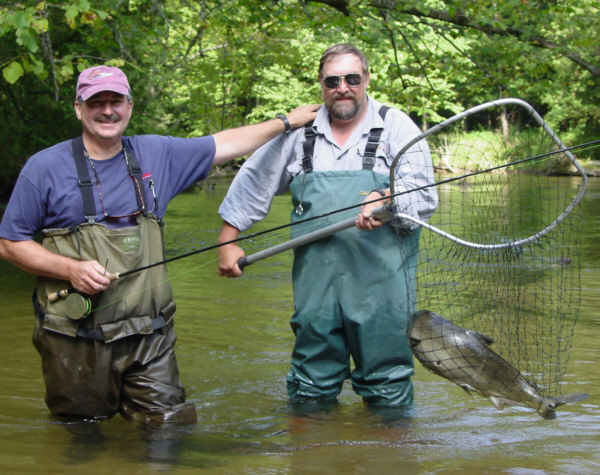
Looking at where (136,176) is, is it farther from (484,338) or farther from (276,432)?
(484,338)

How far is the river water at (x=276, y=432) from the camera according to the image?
4031mm

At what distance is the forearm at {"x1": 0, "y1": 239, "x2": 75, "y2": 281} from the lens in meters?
3.90

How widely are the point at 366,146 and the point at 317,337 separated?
3.42ft

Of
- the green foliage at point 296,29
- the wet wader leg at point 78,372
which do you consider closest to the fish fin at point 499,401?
the wet wader leg at point 78,372

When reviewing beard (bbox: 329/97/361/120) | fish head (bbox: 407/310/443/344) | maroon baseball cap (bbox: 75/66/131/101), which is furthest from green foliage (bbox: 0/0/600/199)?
Answer: fish head (bbox: 407/310/443/344)

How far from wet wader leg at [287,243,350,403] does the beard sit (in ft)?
2.22

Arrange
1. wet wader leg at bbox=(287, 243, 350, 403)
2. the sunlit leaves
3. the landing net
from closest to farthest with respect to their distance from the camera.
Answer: the landing net, wet wader leg at bbox=(287, 243, 350, 403), the sunlit leaves

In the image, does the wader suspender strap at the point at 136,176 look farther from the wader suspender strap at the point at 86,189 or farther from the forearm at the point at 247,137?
the forearm at the point at 247,137

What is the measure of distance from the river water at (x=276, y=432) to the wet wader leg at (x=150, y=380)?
15 centimetres

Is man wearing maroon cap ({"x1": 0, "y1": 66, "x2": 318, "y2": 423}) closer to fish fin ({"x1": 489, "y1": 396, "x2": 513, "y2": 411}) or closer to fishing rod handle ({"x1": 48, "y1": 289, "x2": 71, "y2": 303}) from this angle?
fishing rod handle ({"x1": 48, "y1": 289, "x2": 71, "y2": 303})

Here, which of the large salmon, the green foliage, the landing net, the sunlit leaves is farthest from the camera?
the green foliage

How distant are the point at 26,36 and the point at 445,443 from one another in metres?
4.02

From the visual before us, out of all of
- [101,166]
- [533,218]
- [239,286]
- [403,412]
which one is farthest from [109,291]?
[239,286]

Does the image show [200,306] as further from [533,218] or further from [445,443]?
[445,443]
